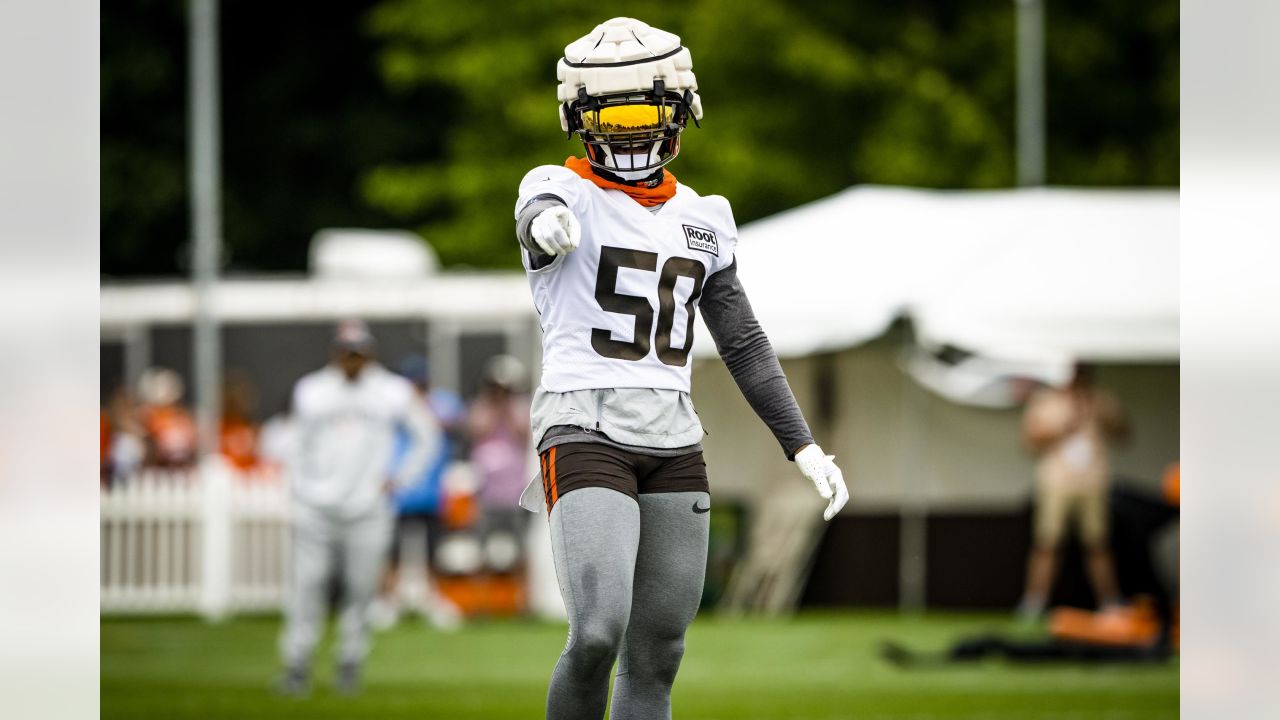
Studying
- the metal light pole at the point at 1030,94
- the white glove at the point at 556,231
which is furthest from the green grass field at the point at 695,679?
the metal light pole at the point at 1030,94

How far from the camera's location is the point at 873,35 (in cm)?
2808

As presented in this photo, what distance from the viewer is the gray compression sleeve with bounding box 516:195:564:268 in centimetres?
500

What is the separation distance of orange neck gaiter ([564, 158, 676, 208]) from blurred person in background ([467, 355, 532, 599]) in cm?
1239

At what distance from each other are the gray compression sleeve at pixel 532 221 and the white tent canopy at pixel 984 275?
10645 mm

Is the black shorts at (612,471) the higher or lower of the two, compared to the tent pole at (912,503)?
higher

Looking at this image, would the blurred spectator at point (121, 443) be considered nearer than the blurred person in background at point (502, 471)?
No

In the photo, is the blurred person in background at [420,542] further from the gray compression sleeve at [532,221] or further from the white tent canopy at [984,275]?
the gray compression sleeve at [532,221]

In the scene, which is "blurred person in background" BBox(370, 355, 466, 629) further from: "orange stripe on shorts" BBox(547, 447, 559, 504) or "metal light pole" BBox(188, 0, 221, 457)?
"orange stripe on shorts" BBox(547, 447, 559, 504)

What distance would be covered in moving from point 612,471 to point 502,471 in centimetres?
1277

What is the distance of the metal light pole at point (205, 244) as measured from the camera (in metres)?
21.7

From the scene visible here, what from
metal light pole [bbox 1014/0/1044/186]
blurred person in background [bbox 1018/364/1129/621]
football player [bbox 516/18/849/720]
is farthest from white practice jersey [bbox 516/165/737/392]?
metal light pole [bbox 1014/0/1044/186]

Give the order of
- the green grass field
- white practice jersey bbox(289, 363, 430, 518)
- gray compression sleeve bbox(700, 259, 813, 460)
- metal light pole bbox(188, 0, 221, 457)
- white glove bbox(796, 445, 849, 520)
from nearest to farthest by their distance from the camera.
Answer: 1. white glove bbox(796, 445, 849, 520)
2. gray compression sleeve bbox(700, 259, 813, 460)
3. the green grass field
4. white practice jersey bbox(289, 363, 430, 518)
5. metal light pole bbox(188, 0, 221, 457)

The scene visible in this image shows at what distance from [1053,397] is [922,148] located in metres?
10.5
